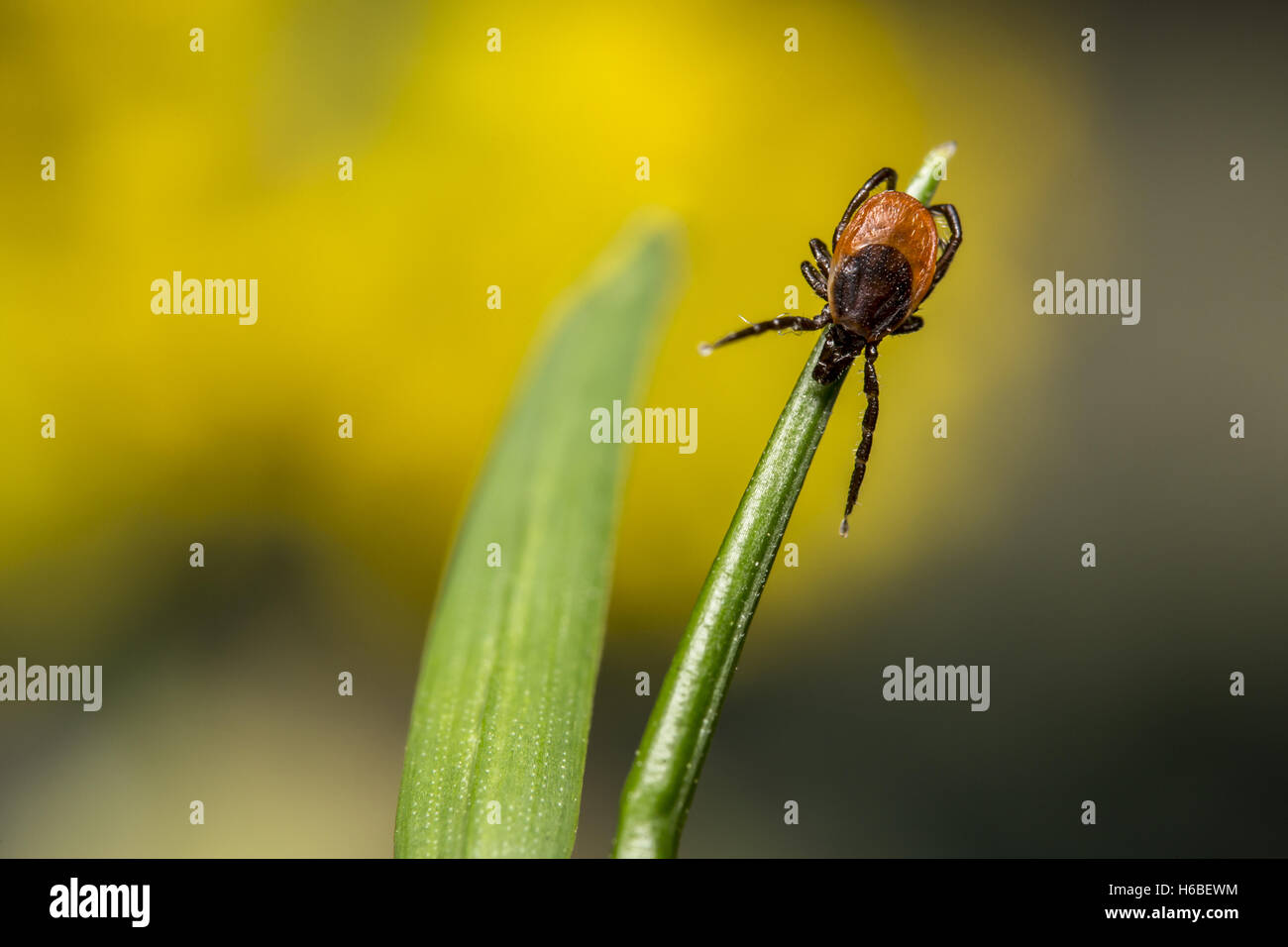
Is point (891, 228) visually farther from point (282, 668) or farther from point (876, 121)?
point (282, 668)

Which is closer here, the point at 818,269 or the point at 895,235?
the point at 895,235

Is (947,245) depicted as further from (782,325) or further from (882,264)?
(782,325)

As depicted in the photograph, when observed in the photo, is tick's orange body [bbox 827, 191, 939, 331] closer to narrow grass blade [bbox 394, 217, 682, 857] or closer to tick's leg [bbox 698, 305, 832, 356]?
tick's leg [bbox 698, 305, 832, 356]

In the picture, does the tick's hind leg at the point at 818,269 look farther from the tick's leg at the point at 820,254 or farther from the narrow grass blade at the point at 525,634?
the narrow grass blade at the point at 525,634

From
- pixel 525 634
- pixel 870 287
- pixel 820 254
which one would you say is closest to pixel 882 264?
pixel 870 287

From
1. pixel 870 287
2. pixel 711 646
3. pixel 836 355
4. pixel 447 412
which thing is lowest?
pixel 711 646

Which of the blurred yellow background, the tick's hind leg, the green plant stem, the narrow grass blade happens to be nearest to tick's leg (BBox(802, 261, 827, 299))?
the tick's hind leg
